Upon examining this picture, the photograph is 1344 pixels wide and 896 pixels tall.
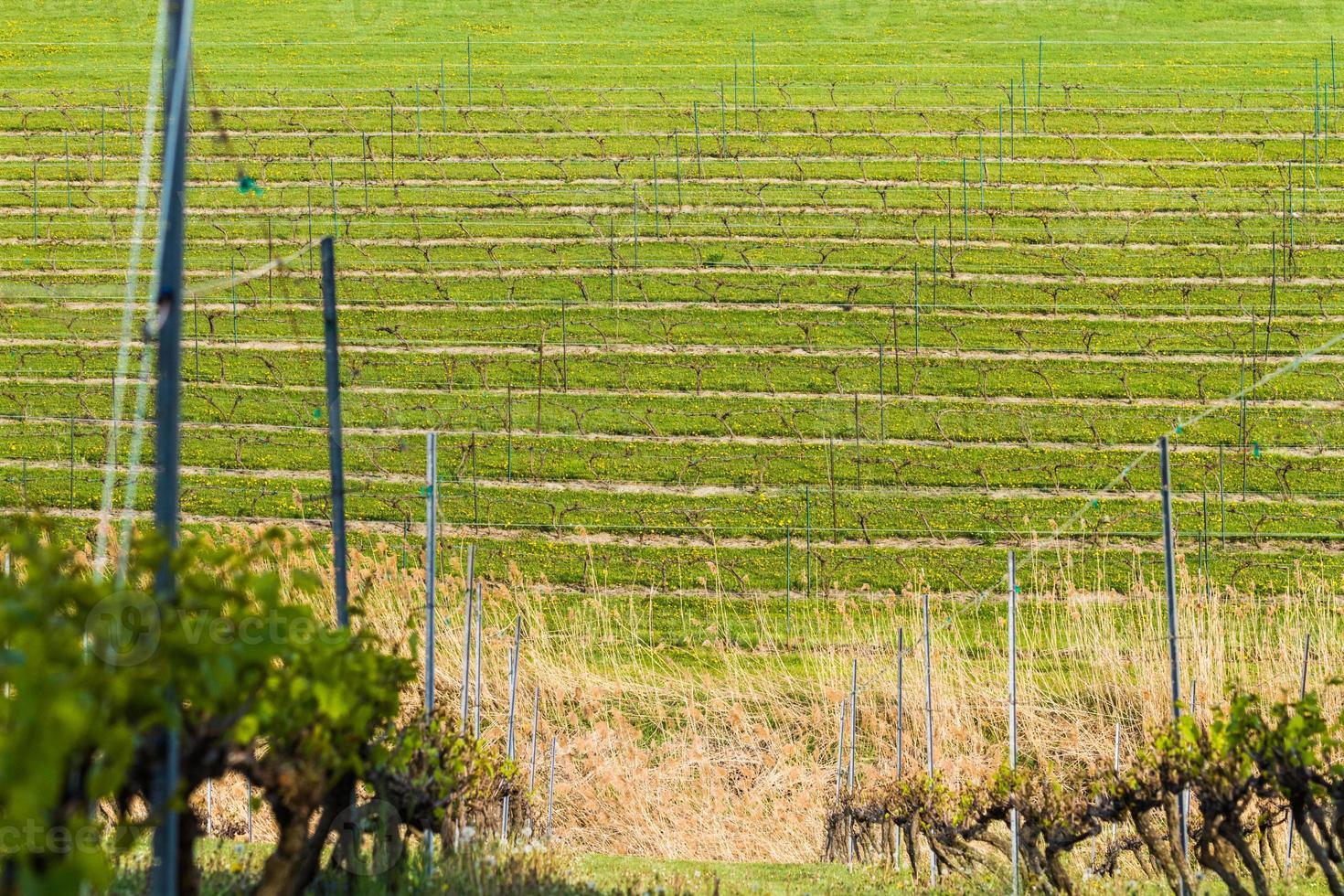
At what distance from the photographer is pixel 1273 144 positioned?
33.3m

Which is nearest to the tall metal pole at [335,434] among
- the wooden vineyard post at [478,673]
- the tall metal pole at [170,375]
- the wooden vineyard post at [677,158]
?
the wooden vineyard post at [478,673]

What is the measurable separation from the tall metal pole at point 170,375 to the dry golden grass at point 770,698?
7.34 meters

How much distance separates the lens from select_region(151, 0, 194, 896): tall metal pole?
4.08m

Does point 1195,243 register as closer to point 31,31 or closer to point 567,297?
point 567,297

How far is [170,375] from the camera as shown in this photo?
13.7ft

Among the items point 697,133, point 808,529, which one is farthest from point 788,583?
point 697,133

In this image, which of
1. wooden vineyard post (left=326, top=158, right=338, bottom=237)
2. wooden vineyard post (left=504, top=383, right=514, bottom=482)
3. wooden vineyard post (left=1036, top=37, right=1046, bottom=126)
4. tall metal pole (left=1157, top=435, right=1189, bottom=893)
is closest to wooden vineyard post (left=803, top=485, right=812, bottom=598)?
wooden vineyard post (left=504, top=383, right=514, bottom=482)

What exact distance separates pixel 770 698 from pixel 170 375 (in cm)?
1146

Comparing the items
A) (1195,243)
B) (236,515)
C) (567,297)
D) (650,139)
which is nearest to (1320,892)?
(236,515)

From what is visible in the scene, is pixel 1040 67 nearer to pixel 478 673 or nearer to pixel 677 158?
pixel 677 158

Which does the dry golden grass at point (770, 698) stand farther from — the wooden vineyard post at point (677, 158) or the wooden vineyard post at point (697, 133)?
Result: the wooden vineyard post at point (697, 133)

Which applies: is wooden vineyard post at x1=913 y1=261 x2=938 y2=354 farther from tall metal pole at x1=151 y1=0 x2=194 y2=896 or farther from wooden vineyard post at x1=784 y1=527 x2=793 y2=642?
tall metal pole at x1=151 y1=0 x2=194 y2=896

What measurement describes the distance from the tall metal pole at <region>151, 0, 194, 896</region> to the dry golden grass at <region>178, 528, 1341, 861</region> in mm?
7339

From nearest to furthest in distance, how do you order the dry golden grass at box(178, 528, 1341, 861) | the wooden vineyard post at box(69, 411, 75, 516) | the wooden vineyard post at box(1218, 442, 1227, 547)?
the dry golden grass at box(178, 528, 1341, 861), the wooden vineyard post at box(1218, 442, 1227, 547), the wooden vineyard post at box(69, 411, 75, 516)
